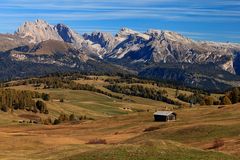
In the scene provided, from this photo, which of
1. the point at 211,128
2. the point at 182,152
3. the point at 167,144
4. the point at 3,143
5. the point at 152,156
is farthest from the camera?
the point at 211,128

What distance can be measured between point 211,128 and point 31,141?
125 feet

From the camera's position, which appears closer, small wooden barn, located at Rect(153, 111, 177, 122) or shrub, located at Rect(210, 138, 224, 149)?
shrub, located at Rect(210, 138, 224, 149)

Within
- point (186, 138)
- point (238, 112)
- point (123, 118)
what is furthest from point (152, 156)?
point (123, 118)

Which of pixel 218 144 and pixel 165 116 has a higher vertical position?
pixel 218 144

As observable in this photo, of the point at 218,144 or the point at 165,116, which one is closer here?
the point at 218,144

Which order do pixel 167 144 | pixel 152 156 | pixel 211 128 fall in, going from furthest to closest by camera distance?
1. pixel 211 128
2. pixel 167 144
3. pixel 152 156

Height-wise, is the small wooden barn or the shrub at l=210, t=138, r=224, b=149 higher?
the shrub at l=210, t=138, r=224, b=149

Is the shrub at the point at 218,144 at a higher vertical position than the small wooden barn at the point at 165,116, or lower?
higher

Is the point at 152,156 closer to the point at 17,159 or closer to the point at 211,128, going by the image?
the point at 17,159

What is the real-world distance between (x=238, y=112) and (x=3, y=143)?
70.1 m

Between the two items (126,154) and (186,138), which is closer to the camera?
(126,154)

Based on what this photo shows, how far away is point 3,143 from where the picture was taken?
305 ft

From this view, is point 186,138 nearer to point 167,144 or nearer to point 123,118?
point 167,144

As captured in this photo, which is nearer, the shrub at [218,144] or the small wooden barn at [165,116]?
the shrub at [218,144]
